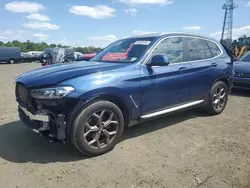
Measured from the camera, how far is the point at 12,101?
23.2 ft

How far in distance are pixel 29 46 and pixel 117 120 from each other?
230ft

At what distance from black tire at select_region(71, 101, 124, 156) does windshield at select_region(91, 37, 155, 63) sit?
93 cm

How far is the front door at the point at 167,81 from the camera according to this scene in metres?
4.05

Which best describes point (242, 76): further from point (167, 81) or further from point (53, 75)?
point (53, 75)

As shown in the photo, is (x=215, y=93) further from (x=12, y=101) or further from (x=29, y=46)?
(x=29, y=46)

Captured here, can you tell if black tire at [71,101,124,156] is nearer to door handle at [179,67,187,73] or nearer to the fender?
the fender

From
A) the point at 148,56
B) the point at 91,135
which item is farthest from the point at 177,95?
the point at 91,135

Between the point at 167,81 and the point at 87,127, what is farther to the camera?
the point at 167,81

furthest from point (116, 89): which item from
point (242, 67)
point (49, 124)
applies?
point (242, 67)

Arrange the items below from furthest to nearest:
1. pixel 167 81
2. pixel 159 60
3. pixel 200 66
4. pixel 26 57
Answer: pixel 26 57, pixel 200 66, pixel 167 81, pixel 159 60

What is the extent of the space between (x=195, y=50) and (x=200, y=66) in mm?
341

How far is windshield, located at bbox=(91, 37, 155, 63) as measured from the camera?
4.22 metres

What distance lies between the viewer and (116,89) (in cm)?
364

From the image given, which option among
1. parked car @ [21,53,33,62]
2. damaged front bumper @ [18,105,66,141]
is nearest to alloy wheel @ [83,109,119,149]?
damaged front bumper @ [18,105,66,141]
